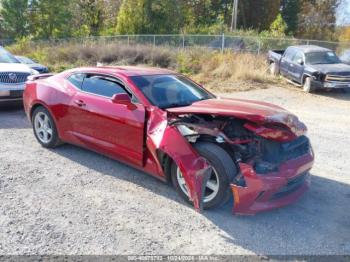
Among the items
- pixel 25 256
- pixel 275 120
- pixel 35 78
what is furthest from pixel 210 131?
pixel 35 78

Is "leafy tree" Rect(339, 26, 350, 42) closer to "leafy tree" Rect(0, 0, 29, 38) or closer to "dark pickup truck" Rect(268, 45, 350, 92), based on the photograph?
"dark pickup truck" Rect(268, 45, 350, 92)

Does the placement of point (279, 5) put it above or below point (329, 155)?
above

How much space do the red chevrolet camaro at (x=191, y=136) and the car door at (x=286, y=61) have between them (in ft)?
34.3

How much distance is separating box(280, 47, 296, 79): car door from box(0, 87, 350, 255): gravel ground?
9.72 m

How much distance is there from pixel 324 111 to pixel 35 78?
7805 millimetres

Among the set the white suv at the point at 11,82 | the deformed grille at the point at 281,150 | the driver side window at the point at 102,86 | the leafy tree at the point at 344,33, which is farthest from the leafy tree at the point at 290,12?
the deformed grille at the point at 281,150

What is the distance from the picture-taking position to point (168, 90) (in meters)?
4.99

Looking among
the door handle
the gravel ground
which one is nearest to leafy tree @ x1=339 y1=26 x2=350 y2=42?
the gravel ground

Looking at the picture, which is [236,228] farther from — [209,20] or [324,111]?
[209,20]

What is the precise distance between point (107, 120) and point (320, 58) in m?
11.3

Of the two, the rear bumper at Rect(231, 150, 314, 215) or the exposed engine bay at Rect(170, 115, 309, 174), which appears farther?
the exposed engine bay at Rect(170, 115, 309, 174)

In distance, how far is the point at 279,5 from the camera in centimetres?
4059

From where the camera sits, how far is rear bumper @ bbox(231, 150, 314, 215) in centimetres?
368

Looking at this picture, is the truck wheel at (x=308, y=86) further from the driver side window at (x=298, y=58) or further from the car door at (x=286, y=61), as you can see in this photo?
the car door at (x=286, y=61)
